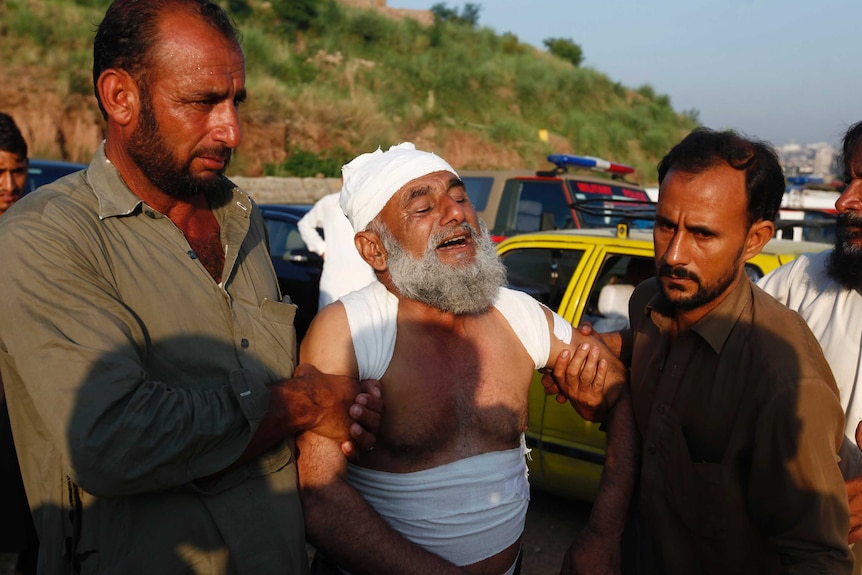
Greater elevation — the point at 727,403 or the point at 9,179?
the point at 9,179

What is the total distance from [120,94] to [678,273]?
1673mm

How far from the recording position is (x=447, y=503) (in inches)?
87.9

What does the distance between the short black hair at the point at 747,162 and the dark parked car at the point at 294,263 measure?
5650mm

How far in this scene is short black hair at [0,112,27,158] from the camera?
12.8ft

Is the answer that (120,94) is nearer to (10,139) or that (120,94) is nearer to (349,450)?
(349,450)

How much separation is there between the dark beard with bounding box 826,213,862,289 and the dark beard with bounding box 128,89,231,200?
212cm

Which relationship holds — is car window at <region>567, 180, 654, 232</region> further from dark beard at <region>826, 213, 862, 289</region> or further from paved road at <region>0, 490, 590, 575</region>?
dark beard at <region>826, 213, 862, 289</region>

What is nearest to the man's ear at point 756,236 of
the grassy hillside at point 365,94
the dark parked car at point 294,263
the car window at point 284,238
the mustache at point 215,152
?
the mustache at point 215,152

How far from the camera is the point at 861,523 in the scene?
2166mm

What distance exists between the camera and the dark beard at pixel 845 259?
2.53m

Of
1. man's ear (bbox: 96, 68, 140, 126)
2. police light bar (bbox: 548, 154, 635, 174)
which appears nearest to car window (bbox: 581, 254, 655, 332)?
man's ear (bbox: 96, 68, 140, 126)

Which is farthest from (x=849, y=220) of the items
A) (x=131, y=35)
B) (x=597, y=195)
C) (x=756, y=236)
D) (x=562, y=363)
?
(x=597, y=195)

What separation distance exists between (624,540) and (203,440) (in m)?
1.52

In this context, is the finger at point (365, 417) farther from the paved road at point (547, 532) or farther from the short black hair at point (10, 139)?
the short black hair at point (10, 139)
